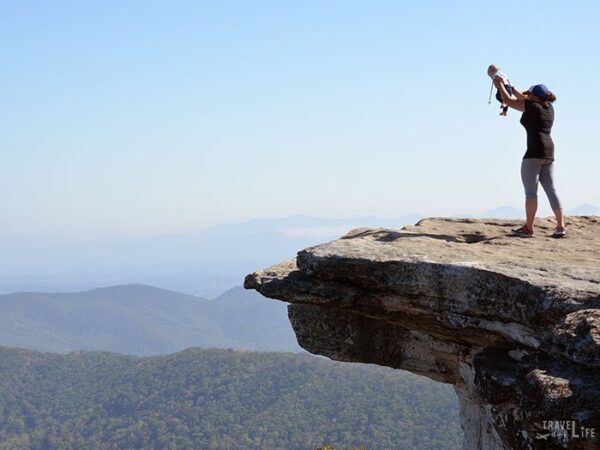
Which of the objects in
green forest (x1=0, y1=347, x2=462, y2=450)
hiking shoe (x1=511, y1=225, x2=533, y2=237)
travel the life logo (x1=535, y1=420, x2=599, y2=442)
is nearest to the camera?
travel the life logo (x1=535, y1=420, x2=599, y2=442)

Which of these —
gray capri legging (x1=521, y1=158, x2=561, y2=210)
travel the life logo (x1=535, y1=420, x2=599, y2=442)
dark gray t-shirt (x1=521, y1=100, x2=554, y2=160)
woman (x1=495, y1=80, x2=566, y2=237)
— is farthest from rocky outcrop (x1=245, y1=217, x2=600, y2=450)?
dark gray t-shirt (x1=521, y1=100, x2=554, y2=160)

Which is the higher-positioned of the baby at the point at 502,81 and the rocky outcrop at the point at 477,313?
the baby at the point at 502,81

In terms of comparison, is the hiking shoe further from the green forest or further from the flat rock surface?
the green forest

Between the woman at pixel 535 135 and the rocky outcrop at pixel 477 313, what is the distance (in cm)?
101

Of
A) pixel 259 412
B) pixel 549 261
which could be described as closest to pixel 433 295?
pixel 549 261

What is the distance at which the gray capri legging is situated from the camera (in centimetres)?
1131

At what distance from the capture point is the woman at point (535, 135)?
11117mm

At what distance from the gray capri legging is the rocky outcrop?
0.86 metres

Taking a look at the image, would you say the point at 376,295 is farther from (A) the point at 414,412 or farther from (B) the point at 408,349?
(A) the point at 414,412

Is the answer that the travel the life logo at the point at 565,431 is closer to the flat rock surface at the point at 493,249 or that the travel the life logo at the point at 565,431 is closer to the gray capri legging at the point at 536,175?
the flat rock surface at the point at 493,249

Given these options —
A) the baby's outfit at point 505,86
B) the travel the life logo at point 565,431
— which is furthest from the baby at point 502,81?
the travel the life logo at point 565,431

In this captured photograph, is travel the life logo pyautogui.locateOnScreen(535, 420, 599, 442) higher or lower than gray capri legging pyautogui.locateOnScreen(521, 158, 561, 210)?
lower

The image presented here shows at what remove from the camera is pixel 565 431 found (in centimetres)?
586

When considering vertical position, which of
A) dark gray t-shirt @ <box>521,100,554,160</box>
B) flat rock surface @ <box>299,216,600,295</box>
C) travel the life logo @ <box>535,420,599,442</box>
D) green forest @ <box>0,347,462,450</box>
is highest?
dark gray t-shirt @ <box>521,100,554,160</box>
